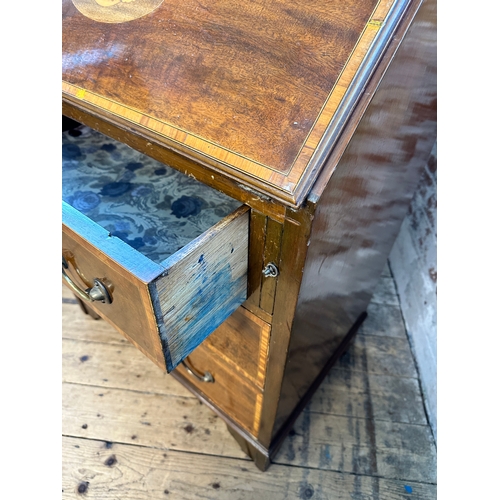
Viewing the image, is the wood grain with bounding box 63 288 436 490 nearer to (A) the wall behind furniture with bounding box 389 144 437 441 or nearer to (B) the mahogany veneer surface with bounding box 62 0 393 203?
(A) the wall behind furniture with bounding box 389 144 437 441

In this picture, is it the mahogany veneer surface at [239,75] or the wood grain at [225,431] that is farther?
the wood grain at [225,431]

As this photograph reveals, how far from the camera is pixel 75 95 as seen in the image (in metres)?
0.62

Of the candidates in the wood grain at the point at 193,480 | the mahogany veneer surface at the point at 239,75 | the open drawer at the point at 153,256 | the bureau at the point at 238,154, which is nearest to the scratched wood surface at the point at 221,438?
the wood grain at the point at 193,480

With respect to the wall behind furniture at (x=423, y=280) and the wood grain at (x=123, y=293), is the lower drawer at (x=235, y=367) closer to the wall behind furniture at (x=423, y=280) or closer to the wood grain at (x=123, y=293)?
the wood grain at (x=123, y=293)

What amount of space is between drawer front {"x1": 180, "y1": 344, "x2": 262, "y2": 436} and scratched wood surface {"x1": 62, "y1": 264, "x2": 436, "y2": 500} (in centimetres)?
14

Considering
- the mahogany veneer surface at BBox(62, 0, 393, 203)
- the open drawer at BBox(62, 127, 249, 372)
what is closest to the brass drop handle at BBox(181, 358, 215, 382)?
the open drawer at BBox(62, 127, 249, 372)

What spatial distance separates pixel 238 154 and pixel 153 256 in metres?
0.20

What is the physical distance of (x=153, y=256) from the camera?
582 mm

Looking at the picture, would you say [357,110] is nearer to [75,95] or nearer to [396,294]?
[75,95]

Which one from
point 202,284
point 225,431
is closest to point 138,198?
point 202,284

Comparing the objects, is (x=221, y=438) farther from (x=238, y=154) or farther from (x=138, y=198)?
(x=238, y=154)

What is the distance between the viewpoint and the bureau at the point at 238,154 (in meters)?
0.47

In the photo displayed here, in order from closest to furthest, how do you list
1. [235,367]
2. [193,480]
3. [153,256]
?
[153,256], [235,367], [193,480]

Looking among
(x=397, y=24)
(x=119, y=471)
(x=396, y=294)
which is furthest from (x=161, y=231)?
(x=396, y=294)
